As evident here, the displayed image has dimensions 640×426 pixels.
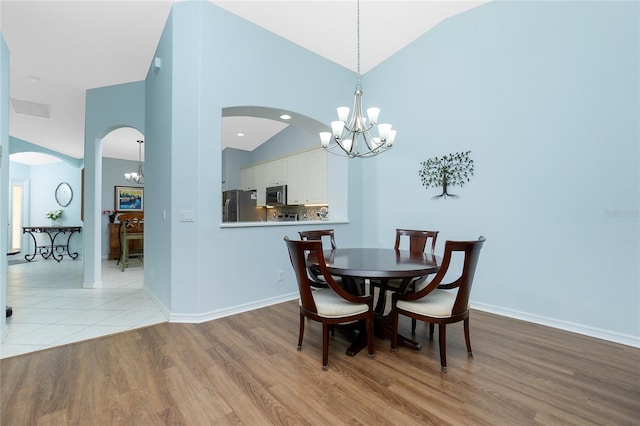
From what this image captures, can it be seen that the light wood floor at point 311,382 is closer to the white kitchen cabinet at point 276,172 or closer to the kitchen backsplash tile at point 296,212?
the kitchen backsplash tile at point 296,212

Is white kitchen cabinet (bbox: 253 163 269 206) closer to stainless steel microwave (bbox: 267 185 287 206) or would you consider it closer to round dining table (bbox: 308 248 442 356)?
stainless steel microwave (bbox: 267 185 287 206)

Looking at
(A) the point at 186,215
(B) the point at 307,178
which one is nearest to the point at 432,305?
(A) the point at 186,215

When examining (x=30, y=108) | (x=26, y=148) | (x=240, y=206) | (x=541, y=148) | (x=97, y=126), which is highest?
(x=30, y=108)

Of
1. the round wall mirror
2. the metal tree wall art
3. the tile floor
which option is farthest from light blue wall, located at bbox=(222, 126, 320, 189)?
the round wall mirror

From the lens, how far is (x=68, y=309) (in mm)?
3365

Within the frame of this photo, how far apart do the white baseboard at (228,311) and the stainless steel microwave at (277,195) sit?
2.97 metres

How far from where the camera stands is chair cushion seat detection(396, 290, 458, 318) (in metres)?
2.14

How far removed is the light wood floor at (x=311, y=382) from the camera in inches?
64.0

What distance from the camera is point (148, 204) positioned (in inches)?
159

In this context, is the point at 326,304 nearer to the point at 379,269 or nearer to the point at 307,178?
the point at 379,269

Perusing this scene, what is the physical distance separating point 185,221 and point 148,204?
1.45 metres

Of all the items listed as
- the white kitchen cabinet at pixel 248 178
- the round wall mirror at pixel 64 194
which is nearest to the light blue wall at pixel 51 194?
the round wall mirror at pixel 64 194

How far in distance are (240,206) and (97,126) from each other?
330 centimetres

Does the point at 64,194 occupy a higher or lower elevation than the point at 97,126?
lower
